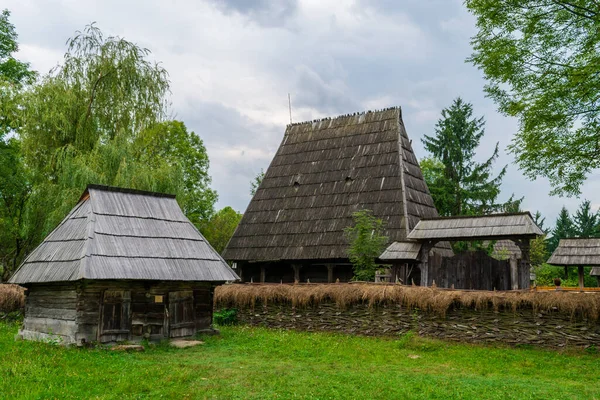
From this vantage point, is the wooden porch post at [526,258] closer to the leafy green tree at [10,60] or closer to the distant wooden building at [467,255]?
the distant wooden building at [467,255]

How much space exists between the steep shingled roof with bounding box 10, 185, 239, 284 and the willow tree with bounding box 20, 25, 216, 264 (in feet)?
14.6

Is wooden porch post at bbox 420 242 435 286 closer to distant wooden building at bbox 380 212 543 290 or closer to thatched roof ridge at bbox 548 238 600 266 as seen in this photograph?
distant wooden building at bbox 380 212 543 290

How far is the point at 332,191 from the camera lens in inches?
928

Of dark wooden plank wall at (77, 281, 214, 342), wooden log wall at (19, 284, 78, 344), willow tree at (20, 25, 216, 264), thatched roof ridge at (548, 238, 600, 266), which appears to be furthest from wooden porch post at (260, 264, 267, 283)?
thatched roof ridge at (548, 238, 600, 266)

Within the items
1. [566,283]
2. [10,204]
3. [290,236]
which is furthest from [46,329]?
[566,283]

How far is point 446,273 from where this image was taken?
60.8 feet

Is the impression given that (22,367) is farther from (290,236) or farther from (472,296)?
(290,236)

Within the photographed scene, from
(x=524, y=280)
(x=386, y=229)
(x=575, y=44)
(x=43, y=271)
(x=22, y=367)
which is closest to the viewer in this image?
(x=22, y=367)

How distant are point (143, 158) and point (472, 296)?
1338 cm

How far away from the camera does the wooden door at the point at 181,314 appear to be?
14023 millimetres

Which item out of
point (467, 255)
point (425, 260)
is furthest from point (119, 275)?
point (467, 255)

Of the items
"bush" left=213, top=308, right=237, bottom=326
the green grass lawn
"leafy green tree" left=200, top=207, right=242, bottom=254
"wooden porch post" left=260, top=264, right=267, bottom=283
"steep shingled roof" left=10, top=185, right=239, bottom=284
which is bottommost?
the green grass lawn

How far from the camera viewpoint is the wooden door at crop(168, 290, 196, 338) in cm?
1402

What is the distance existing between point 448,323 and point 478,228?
4.28 m
